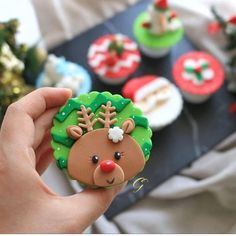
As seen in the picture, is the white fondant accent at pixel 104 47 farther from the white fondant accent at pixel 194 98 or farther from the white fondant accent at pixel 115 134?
the white fondant accent at pixel 115 134

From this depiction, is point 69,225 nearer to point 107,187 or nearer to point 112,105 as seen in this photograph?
point 107,187

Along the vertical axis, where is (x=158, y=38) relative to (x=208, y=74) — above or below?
above

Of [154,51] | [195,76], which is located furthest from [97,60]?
[195,76]

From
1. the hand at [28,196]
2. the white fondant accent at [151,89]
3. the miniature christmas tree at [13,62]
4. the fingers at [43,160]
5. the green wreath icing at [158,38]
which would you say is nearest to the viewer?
the hand at [28,196]

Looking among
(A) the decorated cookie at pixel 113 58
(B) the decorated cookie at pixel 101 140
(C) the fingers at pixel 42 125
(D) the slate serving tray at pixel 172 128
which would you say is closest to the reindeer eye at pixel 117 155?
(B) the decorated cookie at pixel 101 140

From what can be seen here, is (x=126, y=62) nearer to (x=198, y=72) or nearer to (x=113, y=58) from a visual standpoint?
(x=113, y=58)

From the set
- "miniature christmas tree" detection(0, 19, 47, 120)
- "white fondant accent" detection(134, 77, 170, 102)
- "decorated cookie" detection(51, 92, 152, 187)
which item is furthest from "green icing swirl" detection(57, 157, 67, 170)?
"white fondant accent" detection(134, 77, 170, 102)
